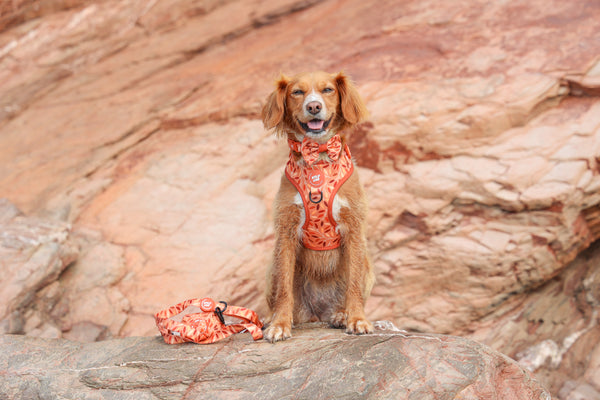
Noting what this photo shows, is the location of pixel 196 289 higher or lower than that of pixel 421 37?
lower

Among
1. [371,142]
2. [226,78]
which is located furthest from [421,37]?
[226,78]

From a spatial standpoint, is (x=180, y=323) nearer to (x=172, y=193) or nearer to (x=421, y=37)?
(x=172, y=193)

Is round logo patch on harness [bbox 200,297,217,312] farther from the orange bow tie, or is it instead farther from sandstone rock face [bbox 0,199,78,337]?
sandstone rock face [bbox 0,199,78,337]

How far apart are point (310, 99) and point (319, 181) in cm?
75

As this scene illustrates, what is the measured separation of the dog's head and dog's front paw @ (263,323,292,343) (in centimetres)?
171

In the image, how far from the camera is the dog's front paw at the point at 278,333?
14.3 feet

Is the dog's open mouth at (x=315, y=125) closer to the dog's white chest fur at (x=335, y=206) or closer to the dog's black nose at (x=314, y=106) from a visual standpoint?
the dog's black nose at (x=314, y=106)

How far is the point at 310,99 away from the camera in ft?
14.2

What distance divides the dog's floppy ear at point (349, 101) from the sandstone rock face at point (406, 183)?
3.15 m

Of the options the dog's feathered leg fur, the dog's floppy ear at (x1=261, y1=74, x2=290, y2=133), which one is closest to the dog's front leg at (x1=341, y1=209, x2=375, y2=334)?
the dog's feathered leg fur

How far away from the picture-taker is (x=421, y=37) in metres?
8.66

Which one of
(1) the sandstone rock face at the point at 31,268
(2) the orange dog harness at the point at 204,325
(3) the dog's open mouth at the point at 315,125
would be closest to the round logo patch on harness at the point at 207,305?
(2) the orange dog harness at the point at 204,325

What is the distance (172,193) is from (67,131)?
274 cm

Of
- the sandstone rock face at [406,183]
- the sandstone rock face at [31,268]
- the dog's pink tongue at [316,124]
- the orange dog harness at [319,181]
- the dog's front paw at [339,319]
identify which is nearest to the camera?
the dog's pink tongue at [316,124]
